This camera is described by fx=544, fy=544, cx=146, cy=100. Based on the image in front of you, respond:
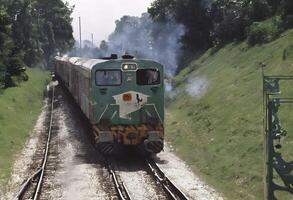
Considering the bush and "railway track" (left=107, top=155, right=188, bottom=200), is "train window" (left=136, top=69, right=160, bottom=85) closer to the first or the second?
"railway track" (left=107, top=155, right=188, bottom=200)

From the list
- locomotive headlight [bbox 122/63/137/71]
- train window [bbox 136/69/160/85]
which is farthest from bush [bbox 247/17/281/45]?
locomotive headlight [bbox 122/63/137/71]

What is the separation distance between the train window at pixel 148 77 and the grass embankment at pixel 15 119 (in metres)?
5.87

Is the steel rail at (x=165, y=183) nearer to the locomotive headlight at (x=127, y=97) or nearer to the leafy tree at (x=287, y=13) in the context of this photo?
the locomotive headlight at (x=127, y=97)

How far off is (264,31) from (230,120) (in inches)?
503

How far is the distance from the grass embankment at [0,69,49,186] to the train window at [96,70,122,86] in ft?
15.2

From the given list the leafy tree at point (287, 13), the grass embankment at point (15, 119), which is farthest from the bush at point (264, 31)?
the grass embankment at point (15, 119)

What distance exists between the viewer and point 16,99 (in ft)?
127

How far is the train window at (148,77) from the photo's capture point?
20953 mm

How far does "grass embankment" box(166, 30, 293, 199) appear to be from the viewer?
57.6 ft

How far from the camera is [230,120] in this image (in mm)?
23641

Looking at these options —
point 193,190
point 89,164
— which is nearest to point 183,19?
point 89,164

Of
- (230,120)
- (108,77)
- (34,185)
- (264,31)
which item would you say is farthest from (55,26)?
(34,185)

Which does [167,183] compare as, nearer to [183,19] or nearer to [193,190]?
[193,190]

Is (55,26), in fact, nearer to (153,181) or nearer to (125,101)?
(125,101)
